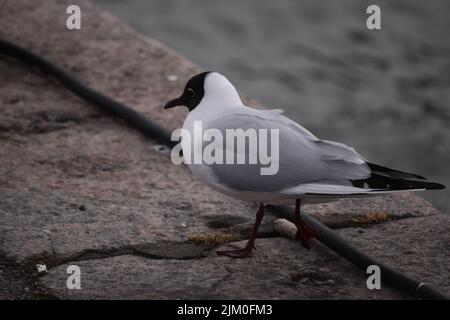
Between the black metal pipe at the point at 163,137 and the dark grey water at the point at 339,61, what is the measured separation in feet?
7.82

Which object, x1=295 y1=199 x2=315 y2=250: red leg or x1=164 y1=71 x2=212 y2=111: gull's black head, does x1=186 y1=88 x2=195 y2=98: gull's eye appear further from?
x1=295 y1=199 x2=315 y2=250: red leg

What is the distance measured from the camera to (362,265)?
117 inches

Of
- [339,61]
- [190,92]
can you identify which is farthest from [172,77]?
[339,61]

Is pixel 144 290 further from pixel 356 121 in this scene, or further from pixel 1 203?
pixel 356 121

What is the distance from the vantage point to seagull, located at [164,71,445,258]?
286 centimetres

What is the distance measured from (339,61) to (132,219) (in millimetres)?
4553

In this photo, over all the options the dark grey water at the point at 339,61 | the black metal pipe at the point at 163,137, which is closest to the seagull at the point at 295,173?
the black metal pipe at the point at 163,137

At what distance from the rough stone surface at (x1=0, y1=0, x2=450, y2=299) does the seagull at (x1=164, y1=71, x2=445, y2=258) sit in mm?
206

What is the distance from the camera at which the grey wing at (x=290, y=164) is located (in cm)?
291

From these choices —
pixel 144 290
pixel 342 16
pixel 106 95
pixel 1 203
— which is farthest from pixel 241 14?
pixel 144 290

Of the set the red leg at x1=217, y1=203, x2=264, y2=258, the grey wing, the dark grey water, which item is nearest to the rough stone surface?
the red leg at x1=217, y1=203, x2=264, y2=258
